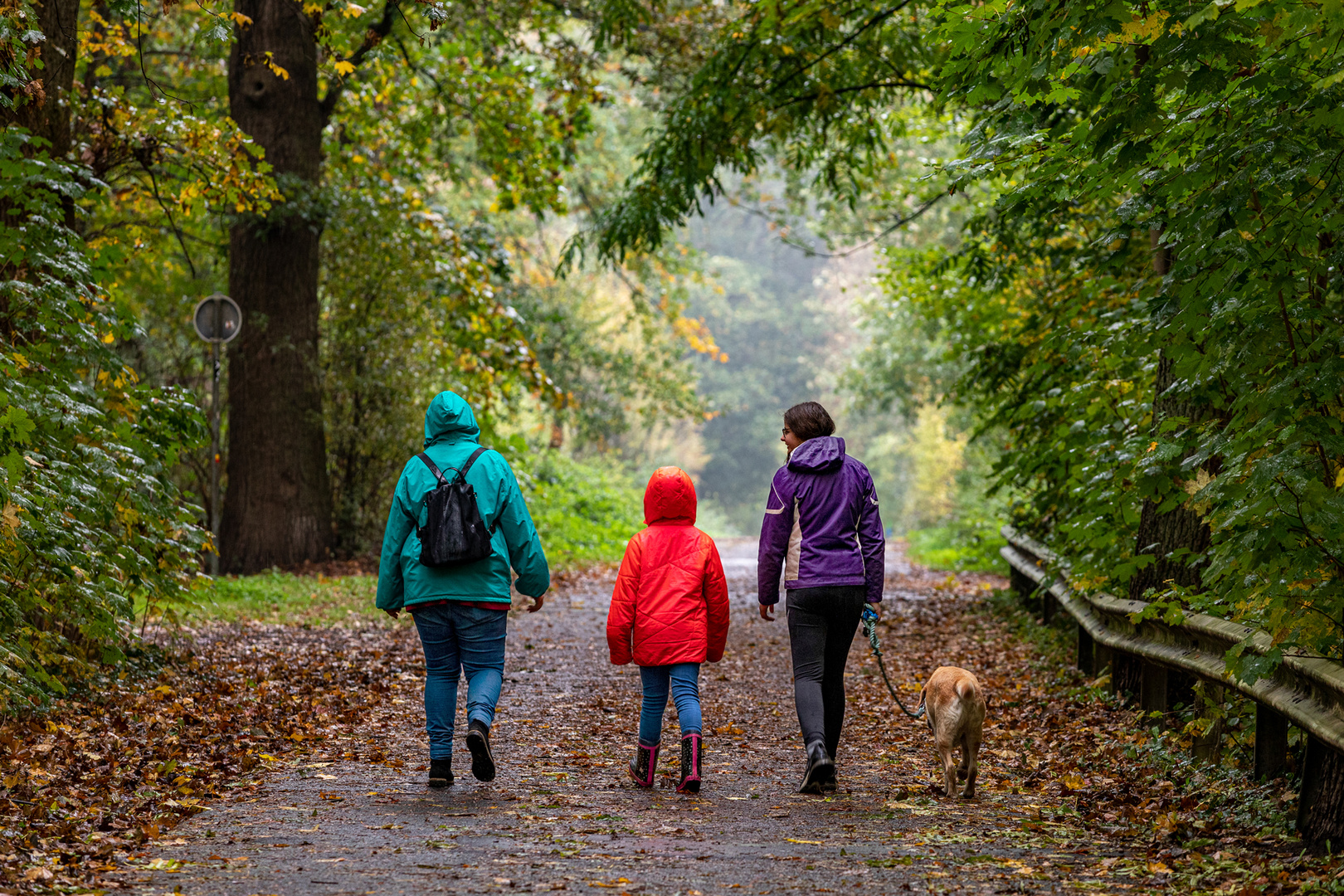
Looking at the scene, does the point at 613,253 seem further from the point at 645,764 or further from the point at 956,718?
the point at 956,718

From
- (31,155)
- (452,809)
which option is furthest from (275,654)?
(452,809)

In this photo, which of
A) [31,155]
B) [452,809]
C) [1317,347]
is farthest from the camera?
A: [31,155]

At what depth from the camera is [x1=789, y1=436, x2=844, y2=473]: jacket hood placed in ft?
20.5

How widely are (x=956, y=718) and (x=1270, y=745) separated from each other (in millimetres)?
1344

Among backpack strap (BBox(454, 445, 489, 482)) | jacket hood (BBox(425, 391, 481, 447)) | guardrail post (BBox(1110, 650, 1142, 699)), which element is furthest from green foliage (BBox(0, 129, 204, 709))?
Result: guardrail post (BBox(1110, 650, 1142, 699))

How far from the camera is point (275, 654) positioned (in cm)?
979

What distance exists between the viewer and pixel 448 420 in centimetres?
625

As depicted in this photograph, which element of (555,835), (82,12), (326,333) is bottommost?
(555,835)

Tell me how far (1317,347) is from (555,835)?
3.62 m

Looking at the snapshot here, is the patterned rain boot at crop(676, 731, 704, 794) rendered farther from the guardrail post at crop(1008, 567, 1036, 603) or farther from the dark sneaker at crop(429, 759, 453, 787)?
the guardrail post at crop(1008, 567, 1036, 603)

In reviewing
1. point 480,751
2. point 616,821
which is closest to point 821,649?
point 616,821

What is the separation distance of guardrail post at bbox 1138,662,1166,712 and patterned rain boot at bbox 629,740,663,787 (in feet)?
9.49

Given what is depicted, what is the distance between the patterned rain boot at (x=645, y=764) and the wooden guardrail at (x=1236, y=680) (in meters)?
2.68

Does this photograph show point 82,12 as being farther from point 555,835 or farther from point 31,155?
point 555,835
